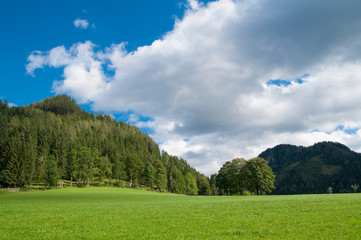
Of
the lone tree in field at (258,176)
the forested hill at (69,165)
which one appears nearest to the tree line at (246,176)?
the lone tree in field at (258,176)

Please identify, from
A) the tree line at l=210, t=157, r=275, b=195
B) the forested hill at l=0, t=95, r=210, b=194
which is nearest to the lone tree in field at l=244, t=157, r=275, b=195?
the tree line at l=210, t=157, r=275, b=195

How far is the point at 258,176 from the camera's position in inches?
3593

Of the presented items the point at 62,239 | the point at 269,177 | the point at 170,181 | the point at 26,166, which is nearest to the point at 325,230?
the point at 62,239

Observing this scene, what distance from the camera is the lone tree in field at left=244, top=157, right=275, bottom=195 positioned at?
91.7m

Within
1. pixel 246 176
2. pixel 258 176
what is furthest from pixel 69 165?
pixel 258 176

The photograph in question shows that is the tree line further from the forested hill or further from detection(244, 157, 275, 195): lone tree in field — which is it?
the forested hill

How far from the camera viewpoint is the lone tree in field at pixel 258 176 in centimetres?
9169

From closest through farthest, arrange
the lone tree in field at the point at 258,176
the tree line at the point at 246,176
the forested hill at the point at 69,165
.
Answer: the lone tree in field at the point at 258,176
the tree line at the point at 246,176
the forested hill at the point at 69,165

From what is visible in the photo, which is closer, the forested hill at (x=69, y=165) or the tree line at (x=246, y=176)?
the tree line at (x=246, y=176)

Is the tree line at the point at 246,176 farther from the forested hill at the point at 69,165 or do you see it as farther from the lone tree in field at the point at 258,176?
the forested hill at the point at 69,165

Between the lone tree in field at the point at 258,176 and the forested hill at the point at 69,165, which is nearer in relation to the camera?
the lone tree in field at the point at 258,176

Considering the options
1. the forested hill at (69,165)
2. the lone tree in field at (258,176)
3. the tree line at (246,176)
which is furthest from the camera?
the forested hill at (69,165)

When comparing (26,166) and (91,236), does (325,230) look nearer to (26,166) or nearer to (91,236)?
(91,236)

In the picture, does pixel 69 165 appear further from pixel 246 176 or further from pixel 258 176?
pixel 258 176
